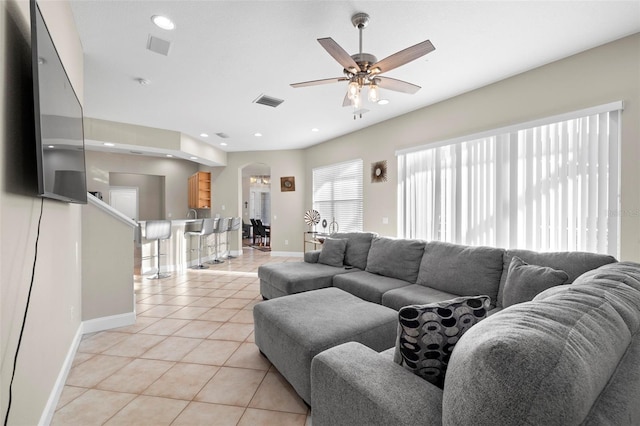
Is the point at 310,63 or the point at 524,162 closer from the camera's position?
the point at 310,63

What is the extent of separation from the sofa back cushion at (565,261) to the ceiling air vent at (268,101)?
11.0 ft

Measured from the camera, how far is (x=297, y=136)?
6168 mm

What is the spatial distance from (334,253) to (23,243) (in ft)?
10.4

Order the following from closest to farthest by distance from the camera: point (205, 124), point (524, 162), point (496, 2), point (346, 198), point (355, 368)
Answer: point (355, 368), point (496, 2), point (524, 162), point (205, 124), point (346, 198)

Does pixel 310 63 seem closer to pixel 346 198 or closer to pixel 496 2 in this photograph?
pixel 496 2

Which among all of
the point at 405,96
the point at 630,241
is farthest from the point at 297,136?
the point at 630,241

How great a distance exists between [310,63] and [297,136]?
126 inches

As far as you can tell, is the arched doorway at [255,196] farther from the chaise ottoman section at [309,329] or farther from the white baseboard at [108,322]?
the chaise ottoman section at [309,329]

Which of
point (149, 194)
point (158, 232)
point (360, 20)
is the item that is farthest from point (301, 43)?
point (149, 194)

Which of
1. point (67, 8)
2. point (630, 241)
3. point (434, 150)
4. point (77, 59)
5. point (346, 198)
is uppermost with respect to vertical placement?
point (67, 8)

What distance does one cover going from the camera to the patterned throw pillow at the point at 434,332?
106 centimetres

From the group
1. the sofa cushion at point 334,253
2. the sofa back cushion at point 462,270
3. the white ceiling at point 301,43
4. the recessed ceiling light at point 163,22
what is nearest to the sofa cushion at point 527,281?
the sofa back cushion at point 462,270

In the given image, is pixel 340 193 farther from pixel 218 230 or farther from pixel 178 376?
pixel 178 376

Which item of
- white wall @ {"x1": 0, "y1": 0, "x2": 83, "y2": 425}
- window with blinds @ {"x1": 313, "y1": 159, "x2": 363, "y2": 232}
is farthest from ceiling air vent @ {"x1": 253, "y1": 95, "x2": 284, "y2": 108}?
white wall @ {"x1": 0, "y1": 0, "x2": 83, "y2": 425}
